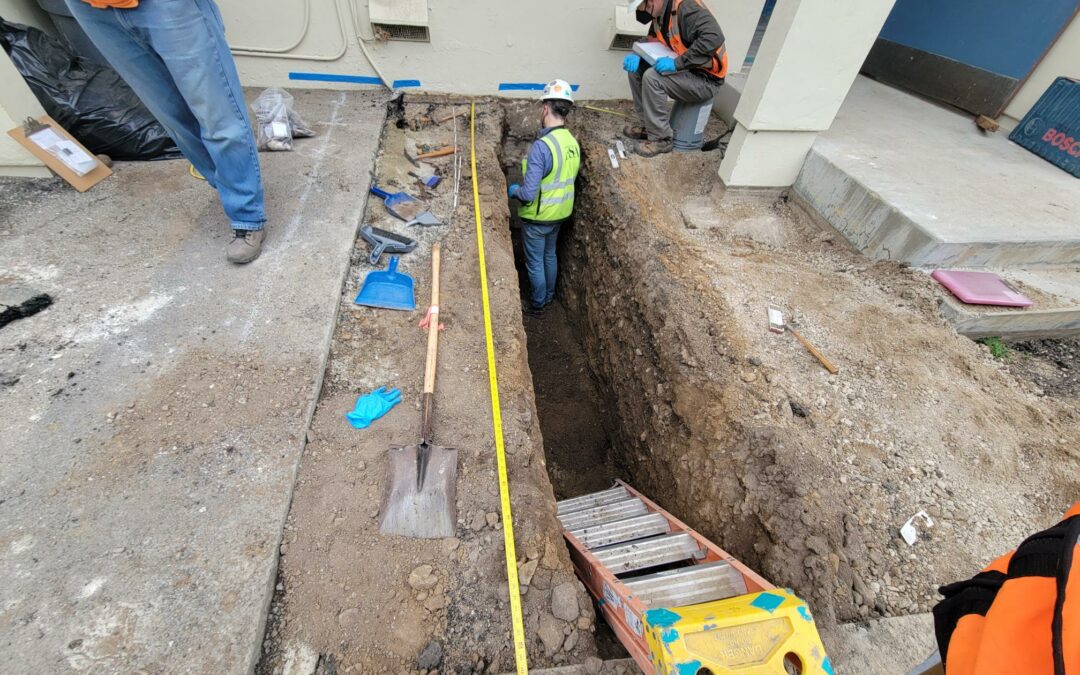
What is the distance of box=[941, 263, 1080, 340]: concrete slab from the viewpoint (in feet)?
9.54

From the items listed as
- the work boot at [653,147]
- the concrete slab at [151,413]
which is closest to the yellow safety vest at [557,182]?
the work boot at [653,147]

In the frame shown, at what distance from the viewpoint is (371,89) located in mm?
5012

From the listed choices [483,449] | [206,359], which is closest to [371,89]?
[206,359]

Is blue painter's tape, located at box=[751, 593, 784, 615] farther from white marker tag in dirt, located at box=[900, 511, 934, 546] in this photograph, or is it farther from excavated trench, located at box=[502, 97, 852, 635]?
white marker tag in dirt, located at box=[900, 511, 934, 546]

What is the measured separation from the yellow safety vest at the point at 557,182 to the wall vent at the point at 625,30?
5.43 ft

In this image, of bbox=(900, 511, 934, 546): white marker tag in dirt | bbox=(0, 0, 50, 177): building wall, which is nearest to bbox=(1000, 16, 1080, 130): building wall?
bbox=(900, 511, 934, 546): white marker tag in dirt

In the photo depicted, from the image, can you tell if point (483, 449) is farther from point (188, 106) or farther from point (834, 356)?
point (188, 106)

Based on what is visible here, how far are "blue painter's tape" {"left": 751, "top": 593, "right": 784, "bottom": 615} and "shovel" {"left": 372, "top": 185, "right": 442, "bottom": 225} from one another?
305 centimetres

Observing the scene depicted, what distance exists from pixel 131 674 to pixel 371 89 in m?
5.31

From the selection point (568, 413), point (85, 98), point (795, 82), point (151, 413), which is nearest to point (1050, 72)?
point (795, 82)

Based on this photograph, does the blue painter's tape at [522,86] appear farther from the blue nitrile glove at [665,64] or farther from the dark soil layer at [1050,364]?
the dark soil layer at [1050,364]

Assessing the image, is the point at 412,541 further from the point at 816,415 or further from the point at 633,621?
the point at 816,415

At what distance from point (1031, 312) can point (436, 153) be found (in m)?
4.67

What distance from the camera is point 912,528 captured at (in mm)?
2059
